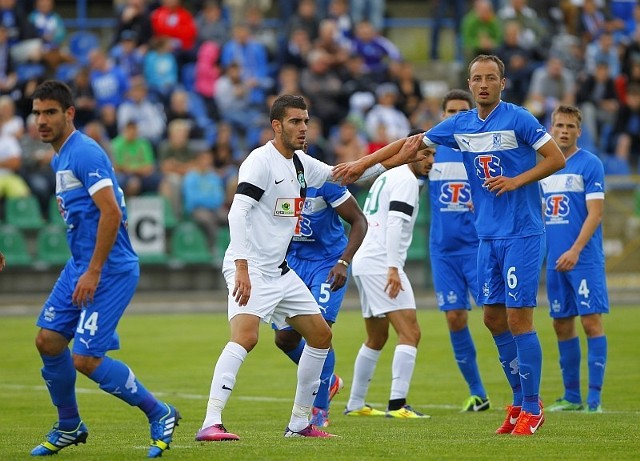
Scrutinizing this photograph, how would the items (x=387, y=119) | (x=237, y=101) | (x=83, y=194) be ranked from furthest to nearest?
(x=237, y=101), (x=387, y=119), (x=83, y=194)

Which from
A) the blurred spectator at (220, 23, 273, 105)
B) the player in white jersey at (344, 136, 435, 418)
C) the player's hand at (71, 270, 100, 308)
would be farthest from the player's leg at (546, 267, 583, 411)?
the blurred spectator at (220, 23, 273, 105)

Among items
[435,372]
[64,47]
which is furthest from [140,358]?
[64,47]

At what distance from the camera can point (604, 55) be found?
32250mm

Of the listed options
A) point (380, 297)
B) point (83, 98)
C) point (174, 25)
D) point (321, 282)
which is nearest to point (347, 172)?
point (321, 282)

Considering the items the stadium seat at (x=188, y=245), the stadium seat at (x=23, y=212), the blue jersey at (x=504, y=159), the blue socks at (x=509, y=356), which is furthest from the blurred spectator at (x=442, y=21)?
the blue jersey at (x=504, y=159)

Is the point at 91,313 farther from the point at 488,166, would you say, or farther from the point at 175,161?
the point at 175,161

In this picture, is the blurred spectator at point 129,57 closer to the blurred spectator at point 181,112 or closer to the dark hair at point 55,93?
the blurred spectator at point 181,112

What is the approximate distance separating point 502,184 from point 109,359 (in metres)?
3.42

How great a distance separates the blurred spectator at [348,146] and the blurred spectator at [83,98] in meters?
5.26

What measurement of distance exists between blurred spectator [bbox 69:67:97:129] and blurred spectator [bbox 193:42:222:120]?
2.71 metres

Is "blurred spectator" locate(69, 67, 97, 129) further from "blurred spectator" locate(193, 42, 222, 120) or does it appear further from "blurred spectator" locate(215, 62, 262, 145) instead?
"blurred spectator" locate(215, 62, 262, 145)

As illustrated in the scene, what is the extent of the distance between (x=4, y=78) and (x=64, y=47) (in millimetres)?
3147

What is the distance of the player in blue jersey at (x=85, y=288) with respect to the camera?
8.88m

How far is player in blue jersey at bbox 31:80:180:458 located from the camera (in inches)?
349
